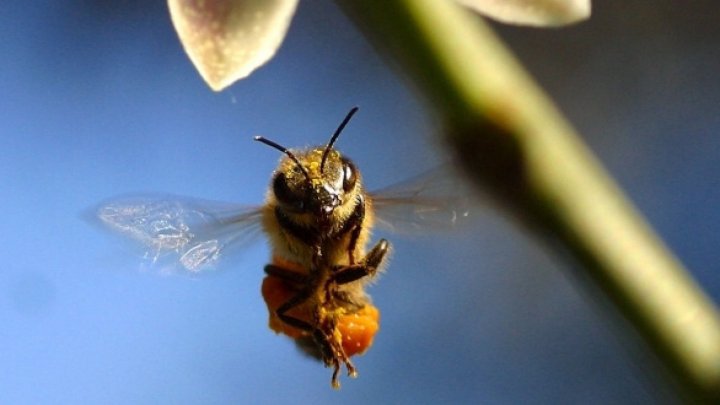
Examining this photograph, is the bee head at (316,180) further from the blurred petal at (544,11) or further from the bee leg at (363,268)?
the blurred petal at (544,11)

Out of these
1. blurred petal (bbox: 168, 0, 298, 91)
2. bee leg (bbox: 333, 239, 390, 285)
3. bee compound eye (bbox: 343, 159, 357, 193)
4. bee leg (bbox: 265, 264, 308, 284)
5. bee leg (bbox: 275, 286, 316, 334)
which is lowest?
bee leg (bbox: 275, 286, 316, 334)

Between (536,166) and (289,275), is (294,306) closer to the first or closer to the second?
(289,275)

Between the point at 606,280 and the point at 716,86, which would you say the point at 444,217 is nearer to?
the point at 606,280

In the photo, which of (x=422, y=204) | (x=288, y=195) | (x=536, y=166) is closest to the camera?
(x=536, y=166)

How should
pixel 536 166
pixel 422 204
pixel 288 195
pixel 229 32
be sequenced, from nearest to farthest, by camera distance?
pixel 536 166
pixel 229 32
pixel 288 195
pixel 422 204

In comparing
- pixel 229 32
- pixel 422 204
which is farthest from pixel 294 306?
pixel 229 32

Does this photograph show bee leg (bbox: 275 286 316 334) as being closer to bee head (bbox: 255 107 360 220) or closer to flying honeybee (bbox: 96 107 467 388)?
flying honeybee (bbox: 96 107 467 388)

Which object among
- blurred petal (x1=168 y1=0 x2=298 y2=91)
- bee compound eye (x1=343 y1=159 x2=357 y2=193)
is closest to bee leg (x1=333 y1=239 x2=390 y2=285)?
bee compound eye (x1=343 y1=159 x2=357 y2=193)
